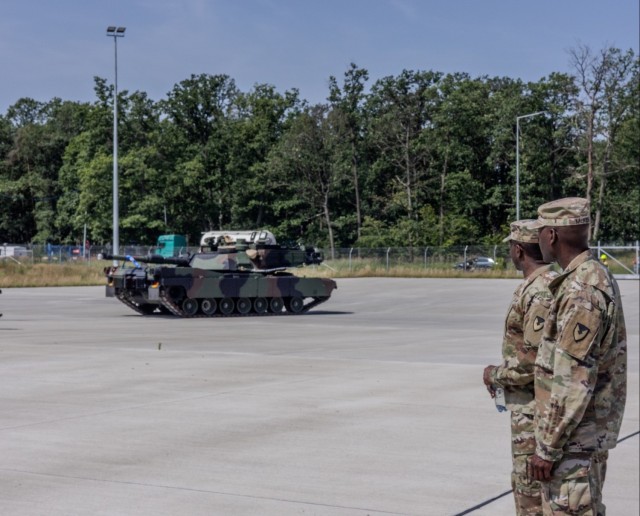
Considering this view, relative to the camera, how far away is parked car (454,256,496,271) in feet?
196

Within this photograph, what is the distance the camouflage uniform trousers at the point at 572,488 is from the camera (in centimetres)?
454

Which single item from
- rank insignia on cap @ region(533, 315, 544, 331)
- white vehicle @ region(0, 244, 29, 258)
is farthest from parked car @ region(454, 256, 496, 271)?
rank insignia on cap @ region(533, 315, 544, 331)

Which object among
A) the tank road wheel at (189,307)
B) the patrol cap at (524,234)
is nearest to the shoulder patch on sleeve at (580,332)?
the patrol cap at (524,234)

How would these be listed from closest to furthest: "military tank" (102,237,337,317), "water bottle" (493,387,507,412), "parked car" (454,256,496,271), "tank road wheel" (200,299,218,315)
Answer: "water bottle" (493,387,507,412)
"military tank" (102,237,337,317)
"tank road wheel" (200,299,218,315)
"parked car" (454,256,496,271)

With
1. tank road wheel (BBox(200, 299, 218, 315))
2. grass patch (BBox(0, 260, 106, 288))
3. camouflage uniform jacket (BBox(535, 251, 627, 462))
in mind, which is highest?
camouflage uniform jacket (BBox(535, 251, 627, 462))

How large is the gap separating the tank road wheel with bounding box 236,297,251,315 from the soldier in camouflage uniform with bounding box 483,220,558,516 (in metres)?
24.7

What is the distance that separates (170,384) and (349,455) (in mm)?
4465

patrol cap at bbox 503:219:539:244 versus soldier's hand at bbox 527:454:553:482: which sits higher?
patrol cap at bbox 503:219:539:244

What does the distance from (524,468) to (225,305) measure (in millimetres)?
24758

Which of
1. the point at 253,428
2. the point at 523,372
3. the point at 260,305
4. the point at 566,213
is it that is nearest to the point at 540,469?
the point at 523,372

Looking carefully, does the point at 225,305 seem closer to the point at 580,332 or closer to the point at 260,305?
the point at 260,305

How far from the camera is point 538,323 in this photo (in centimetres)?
522

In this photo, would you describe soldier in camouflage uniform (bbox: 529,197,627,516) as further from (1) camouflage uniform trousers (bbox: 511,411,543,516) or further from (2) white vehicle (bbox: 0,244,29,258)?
(2) white vehicle (bbox: 0,244,29,258)

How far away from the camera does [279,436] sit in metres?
9.67
